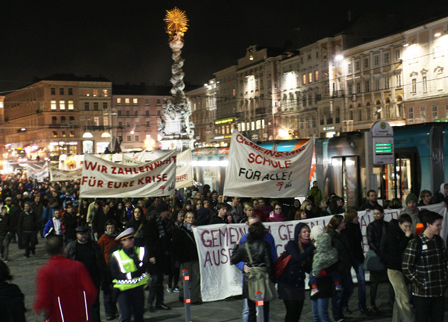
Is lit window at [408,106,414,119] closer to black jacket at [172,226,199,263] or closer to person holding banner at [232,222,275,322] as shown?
black jacket at [172,226,199,263]

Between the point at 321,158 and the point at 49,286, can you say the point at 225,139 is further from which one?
the point at 49,286

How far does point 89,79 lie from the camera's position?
124125mm

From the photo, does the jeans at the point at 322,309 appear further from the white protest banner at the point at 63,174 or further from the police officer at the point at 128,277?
the white protest banner at the point at 63,174

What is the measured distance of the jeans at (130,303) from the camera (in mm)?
7641

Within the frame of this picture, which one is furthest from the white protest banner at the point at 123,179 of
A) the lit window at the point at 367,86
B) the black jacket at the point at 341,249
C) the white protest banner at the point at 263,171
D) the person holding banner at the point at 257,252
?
the lit window at the point at 367,86

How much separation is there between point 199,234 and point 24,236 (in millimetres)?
8313

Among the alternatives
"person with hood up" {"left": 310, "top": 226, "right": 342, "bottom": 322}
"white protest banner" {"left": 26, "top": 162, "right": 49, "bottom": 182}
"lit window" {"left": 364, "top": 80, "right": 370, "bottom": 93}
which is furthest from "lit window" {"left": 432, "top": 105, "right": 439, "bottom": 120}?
"person with hood up" {"left": 310, "top": 226, "right": 342, "bottom": 322}

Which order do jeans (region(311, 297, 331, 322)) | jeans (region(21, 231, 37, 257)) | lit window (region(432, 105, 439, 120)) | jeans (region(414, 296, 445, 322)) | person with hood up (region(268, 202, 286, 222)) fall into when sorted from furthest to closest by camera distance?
1. lit window (region(432, 105, 439, 120))
2. jeans (region(21, 231, 37, 257))
3. person with hood up (region(268, 202, 286, 222))
4. jeans (region(311, 297, 331, 322))
5. jeans (region(414, 296, 445, 322))

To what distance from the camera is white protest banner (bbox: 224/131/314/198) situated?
1240cm

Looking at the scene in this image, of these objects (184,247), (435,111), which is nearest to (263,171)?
(184,247)

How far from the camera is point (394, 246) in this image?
798cm

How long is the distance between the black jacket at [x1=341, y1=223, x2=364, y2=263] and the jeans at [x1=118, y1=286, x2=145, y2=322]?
3291 mm

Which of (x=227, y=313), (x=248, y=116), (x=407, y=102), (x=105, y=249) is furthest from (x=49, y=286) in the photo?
(x=248, y=116)

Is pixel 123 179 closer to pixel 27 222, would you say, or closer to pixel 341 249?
pixel 27 222
